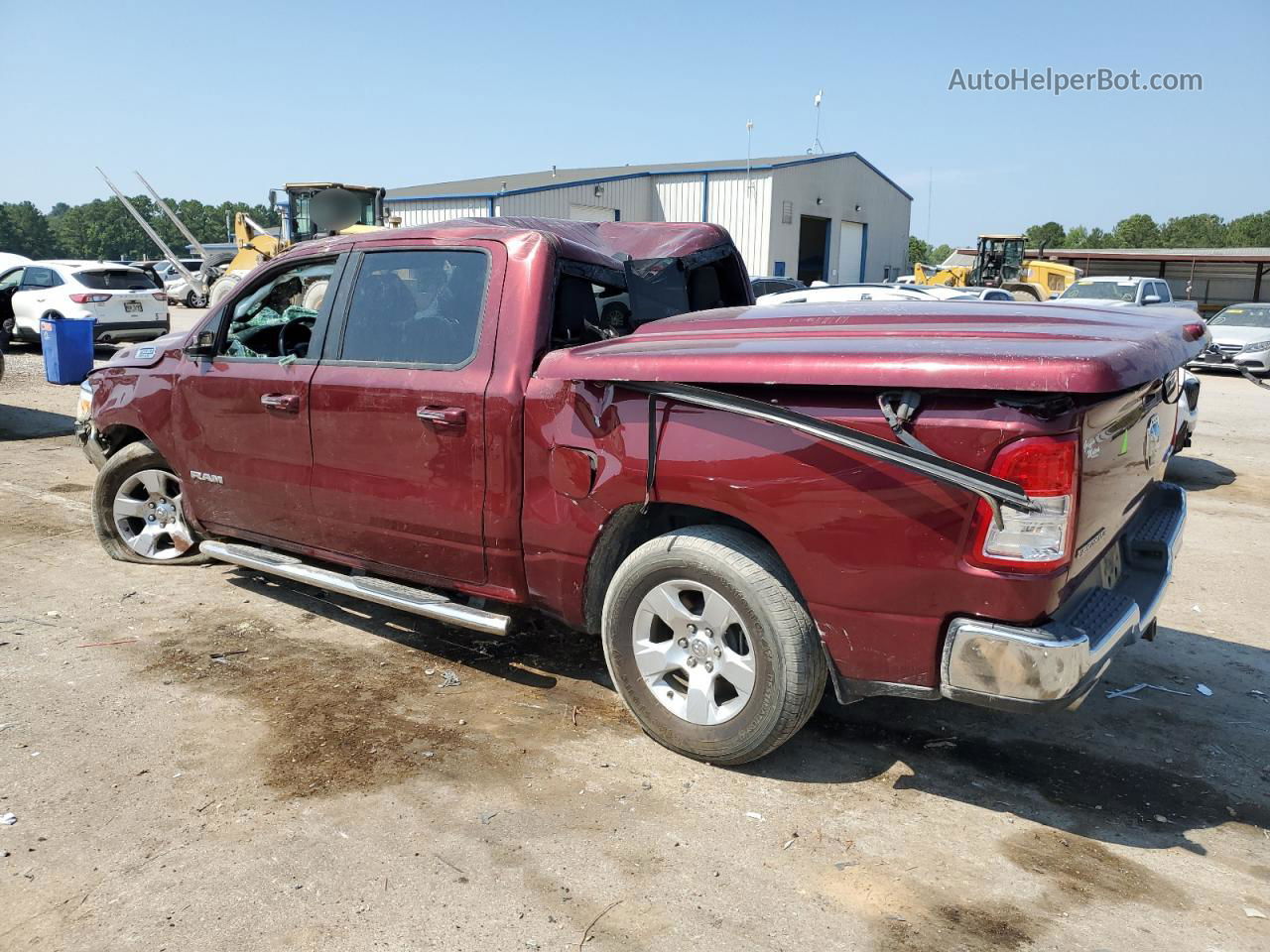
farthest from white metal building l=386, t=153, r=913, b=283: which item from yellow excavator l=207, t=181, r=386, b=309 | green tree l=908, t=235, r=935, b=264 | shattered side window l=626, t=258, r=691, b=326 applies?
green tree l=908, t=235, r=935, b=264

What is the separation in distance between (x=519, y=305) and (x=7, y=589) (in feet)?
Answer: 12.0

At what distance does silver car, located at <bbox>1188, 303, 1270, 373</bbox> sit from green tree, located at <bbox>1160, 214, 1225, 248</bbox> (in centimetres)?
6595

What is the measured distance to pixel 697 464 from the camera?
3234 mm

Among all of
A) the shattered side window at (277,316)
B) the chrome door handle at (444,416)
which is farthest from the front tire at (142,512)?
the chrome door handle at (444,416)

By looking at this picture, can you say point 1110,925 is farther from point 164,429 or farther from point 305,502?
point 164,429

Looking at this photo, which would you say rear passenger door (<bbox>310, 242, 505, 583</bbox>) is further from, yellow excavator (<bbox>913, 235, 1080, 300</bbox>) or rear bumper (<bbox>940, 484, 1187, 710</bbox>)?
yellow excavator (<bbox>913, 235, 1080, 300</bbox>)

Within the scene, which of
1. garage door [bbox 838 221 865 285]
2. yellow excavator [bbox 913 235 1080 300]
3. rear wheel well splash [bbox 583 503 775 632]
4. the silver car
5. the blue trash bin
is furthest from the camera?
garage door [bbox 838 221 865 285]

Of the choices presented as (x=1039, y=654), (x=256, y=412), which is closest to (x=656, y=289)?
(x=256, y=412)

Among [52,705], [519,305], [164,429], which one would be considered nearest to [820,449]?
[519,305]

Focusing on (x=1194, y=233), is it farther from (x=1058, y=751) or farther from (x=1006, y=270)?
(x=1058, y=751)

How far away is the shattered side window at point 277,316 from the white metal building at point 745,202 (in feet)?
75.8

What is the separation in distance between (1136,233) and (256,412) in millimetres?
91568

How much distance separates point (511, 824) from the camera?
309 centimetres

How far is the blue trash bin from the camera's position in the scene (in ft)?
43.6
